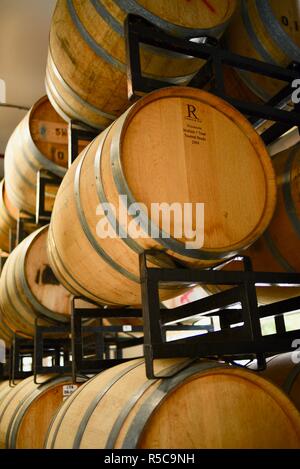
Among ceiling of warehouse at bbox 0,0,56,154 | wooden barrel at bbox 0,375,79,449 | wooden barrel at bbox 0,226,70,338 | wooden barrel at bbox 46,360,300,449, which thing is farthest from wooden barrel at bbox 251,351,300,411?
ceiling of warehouse at bbox 0,0,56,154

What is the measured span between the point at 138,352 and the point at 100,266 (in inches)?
251

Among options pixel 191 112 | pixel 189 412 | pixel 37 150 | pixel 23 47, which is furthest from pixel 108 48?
pixel 23 47

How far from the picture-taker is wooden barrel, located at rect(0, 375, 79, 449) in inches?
133

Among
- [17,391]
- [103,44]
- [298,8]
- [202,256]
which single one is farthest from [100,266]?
[17,391]

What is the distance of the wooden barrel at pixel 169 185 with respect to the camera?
176cm

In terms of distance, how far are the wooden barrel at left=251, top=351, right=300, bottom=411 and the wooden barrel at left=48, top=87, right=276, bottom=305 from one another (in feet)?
2.97

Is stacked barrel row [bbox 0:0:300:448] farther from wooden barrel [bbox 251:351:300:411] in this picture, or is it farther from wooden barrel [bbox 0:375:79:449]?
wooden barrel [bbox 0:375:79:449]

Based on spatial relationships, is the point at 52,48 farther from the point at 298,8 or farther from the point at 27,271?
the point at 27,271

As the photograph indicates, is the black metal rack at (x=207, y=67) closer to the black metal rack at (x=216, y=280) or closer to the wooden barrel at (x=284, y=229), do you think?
the black metal rack at (x=216, y=280)

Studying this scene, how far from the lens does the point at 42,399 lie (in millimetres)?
3447

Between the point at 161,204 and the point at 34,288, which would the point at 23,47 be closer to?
the point at 34,288

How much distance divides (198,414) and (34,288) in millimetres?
2287

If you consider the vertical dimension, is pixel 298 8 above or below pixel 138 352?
above

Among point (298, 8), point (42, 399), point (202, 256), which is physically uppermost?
point (298, 8)
